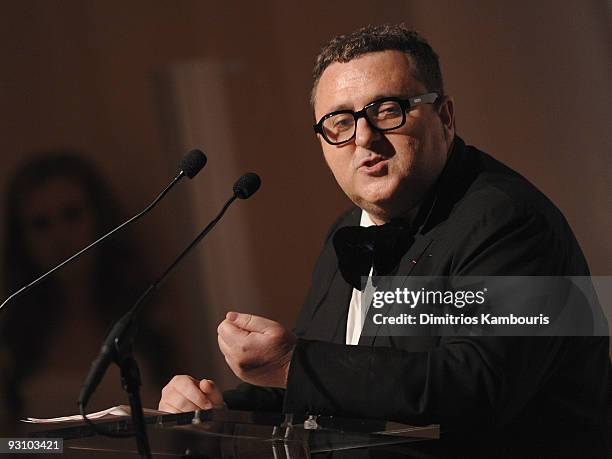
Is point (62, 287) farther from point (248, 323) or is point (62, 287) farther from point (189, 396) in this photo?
point (248, 323)

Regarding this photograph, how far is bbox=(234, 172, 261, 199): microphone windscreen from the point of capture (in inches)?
70.3

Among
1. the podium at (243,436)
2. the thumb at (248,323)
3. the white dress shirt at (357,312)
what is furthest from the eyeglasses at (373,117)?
the podium at (243,436)

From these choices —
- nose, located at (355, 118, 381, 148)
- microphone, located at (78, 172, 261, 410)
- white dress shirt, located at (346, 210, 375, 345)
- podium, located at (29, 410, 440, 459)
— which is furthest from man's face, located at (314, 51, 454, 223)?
microphone, located at (78, 172, 261, 410)

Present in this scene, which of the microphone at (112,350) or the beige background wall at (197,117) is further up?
the beige background wall at (197,117)

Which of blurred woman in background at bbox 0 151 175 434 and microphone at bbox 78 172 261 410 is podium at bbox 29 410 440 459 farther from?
blurred woman in background at bbox 0 151 175 434

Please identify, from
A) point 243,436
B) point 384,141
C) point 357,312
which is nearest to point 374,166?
point 384,141

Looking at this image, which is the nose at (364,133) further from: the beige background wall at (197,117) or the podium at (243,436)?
the beige background wall at (197,117)

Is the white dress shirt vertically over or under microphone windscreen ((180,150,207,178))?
under

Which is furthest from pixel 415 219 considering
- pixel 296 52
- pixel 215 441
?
pixel 296 52

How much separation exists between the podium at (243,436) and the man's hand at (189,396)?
250 mm

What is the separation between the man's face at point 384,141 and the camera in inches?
82.0

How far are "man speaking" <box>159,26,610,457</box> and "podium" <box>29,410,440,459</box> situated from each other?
0.35ft

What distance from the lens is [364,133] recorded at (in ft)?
6.81

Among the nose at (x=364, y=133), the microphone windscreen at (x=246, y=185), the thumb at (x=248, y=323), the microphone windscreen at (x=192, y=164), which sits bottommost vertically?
the thumb at (x=248, y=323)
